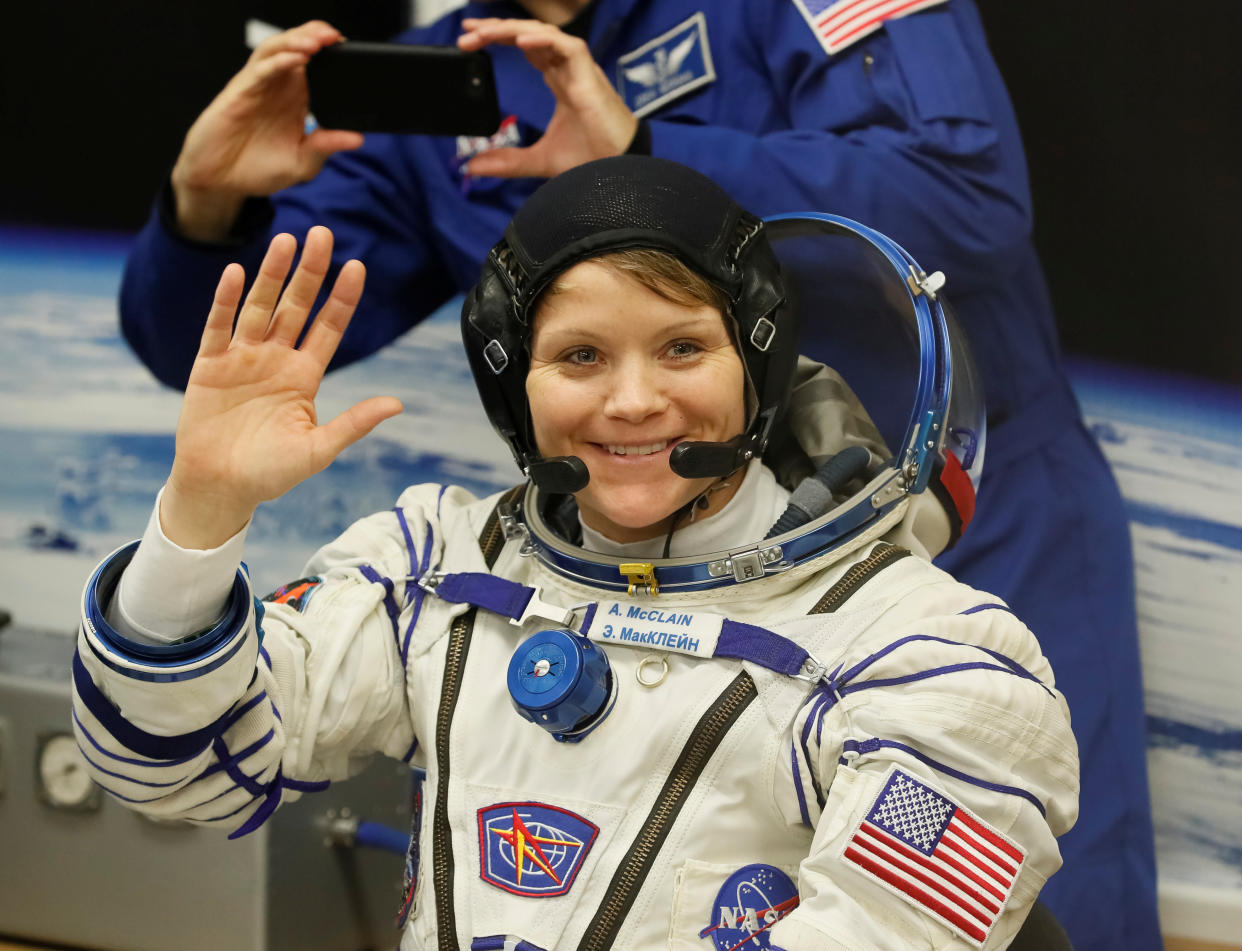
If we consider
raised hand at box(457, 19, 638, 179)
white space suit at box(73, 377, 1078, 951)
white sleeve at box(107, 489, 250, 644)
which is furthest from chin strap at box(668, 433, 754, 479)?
raised hand at box(457, 19, 638, 179)

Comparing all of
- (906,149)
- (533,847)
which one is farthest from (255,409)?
(906,149)

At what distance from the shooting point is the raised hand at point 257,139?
1722 mm

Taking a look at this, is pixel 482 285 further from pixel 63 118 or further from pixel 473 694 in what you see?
pixel 63 118

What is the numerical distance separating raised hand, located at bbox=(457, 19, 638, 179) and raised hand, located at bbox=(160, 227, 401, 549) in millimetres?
566

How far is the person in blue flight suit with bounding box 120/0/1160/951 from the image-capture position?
5.46 feet

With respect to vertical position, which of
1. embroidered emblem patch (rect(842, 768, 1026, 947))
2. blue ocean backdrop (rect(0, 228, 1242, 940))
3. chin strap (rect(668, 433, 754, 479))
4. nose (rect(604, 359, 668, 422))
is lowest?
blue ocean backdrop (rect(0, 228, 1242, 940))

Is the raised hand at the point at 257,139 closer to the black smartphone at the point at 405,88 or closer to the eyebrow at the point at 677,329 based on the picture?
the black smartphone at the point at 405,88

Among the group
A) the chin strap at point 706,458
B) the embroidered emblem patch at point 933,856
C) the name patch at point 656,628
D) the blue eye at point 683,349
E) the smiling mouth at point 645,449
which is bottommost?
the name patch at point 656,628

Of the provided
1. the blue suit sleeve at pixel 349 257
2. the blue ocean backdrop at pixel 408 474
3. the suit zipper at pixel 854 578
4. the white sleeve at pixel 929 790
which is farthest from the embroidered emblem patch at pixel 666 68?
the white sleeve at pixel 929 790

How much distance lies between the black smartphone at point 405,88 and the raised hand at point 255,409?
23.8 inches

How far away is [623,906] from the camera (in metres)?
1.15

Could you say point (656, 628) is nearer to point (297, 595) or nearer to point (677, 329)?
point (677, 329)

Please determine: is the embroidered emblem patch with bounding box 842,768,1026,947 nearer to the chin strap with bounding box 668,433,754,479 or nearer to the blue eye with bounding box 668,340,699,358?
the chin strap with bounding box 668,433,754,479

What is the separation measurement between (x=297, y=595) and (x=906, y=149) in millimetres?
1031
